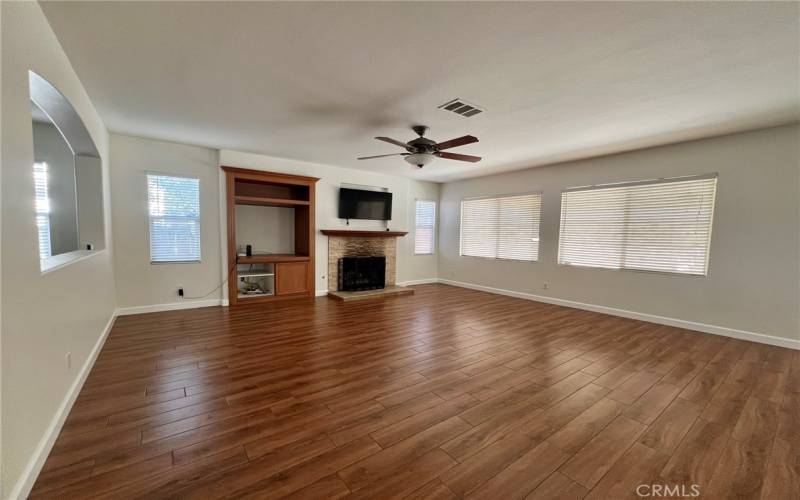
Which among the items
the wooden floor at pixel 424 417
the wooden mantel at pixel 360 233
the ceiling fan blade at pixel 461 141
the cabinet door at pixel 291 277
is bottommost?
the wooden floor at pixel 424 417

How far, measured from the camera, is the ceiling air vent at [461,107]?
3.02 metres

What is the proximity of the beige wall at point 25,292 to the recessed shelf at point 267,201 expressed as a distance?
115 inches

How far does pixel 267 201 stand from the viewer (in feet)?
17.5

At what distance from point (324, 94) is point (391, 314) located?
10.8ft

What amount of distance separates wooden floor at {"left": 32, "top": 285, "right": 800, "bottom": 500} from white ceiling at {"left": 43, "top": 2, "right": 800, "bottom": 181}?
264cm

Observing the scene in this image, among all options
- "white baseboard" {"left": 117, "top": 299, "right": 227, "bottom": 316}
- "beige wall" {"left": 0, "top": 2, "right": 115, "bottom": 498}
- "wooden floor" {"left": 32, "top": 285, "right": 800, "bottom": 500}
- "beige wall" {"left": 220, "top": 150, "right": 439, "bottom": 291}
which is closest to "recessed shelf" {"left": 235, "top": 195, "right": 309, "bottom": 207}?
"beige wall" {"left": 220, "top": 150, "right": 439, "bottom": 291}

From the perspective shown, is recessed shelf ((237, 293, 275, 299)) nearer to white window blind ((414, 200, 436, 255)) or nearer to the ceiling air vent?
white window blind ((414, 200, 436, 255))

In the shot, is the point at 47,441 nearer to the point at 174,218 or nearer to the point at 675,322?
the point at 174,218

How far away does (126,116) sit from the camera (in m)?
3.60

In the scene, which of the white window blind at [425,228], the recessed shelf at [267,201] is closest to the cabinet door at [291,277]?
the recessed shelf at [267,201]

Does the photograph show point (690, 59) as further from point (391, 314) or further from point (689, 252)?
point (391, 314)

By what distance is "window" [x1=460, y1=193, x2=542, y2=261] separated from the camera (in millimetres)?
6113

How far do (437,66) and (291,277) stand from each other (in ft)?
15.0

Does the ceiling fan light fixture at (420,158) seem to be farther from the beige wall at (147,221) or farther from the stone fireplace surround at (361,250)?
the beige wall at (147,221)
